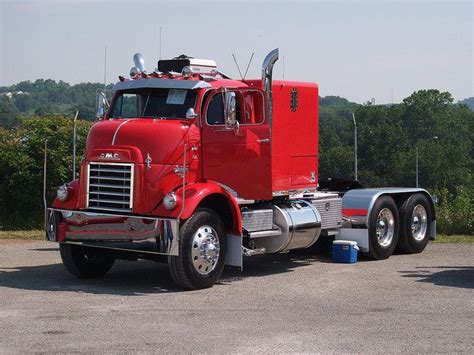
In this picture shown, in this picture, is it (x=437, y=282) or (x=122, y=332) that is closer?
(x=122, y=332)

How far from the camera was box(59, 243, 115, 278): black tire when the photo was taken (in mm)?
14062

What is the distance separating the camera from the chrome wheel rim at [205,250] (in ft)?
42.6

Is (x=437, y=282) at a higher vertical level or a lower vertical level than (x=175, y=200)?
lower

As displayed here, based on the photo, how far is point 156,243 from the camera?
12.7m

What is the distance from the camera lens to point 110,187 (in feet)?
43.5

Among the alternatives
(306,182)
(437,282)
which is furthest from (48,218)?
(437,282)

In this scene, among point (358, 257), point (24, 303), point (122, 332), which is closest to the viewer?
point (122, 332)

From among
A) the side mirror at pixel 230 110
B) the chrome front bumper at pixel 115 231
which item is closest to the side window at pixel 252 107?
the side mirror at pixel 230 110

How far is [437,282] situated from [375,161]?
71.3 meters

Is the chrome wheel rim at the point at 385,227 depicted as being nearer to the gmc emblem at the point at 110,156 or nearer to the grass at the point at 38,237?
the grass at the point at 38,237

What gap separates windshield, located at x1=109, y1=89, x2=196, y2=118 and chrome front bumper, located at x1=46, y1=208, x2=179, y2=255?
5.63 ft

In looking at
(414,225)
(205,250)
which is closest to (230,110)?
(205,250)

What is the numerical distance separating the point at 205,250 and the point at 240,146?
180cm

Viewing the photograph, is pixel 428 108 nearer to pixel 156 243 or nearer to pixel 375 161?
pixel 375 161
